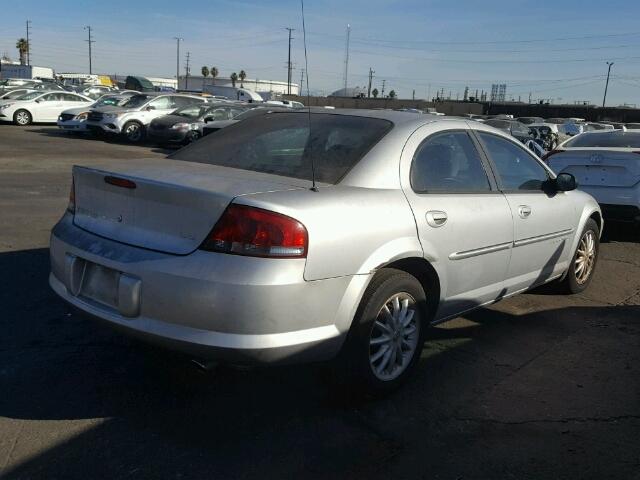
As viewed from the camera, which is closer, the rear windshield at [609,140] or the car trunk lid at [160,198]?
the car trunk lid at [160,198]

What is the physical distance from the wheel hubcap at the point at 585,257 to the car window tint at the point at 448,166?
1.87 m

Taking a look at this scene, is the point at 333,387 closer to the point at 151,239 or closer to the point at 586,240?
the point at 151,239

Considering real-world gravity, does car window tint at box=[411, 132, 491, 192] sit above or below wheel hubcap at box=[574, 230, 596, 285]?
above

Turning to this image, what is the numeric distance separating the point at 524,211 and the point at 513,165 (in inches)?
16.7

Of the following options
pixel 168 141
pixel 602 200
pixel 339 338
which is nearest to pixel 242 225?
pixel 339 338

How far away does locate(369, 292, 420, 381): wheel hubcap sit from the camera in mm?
3406

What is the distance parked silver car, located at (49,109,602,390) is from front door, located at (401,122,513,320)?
0.01 meters

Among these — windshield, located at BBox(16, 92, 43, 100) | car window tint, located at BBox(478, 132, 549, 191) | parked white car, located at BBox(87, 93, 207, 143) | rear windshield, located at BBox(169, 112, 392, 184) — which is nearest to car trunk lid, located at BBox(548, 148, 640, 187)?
car window tint, located at BBox(478, 132, 549, 191)

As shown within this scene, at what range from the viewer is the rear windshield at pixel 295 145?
3.59 meters

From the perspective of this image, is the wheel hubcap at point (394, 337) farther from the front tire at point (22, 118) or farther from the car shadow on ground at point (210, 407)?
the front tire at point (22, 118)

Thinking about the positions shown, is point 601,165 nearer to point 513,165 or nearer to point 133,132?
point 513,165

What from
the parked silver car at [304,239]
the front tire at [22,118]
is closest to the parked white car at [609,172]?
the parked silver car at [304,239]

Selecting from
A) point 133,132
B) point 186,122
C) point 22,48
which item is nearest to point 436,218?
point 186,122

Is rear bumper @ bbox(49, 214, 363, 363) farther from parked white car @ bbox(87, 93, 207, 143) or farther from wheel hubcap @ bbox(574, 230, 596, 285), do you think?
parked white car @ bbox(87, 93, 207, 143)
